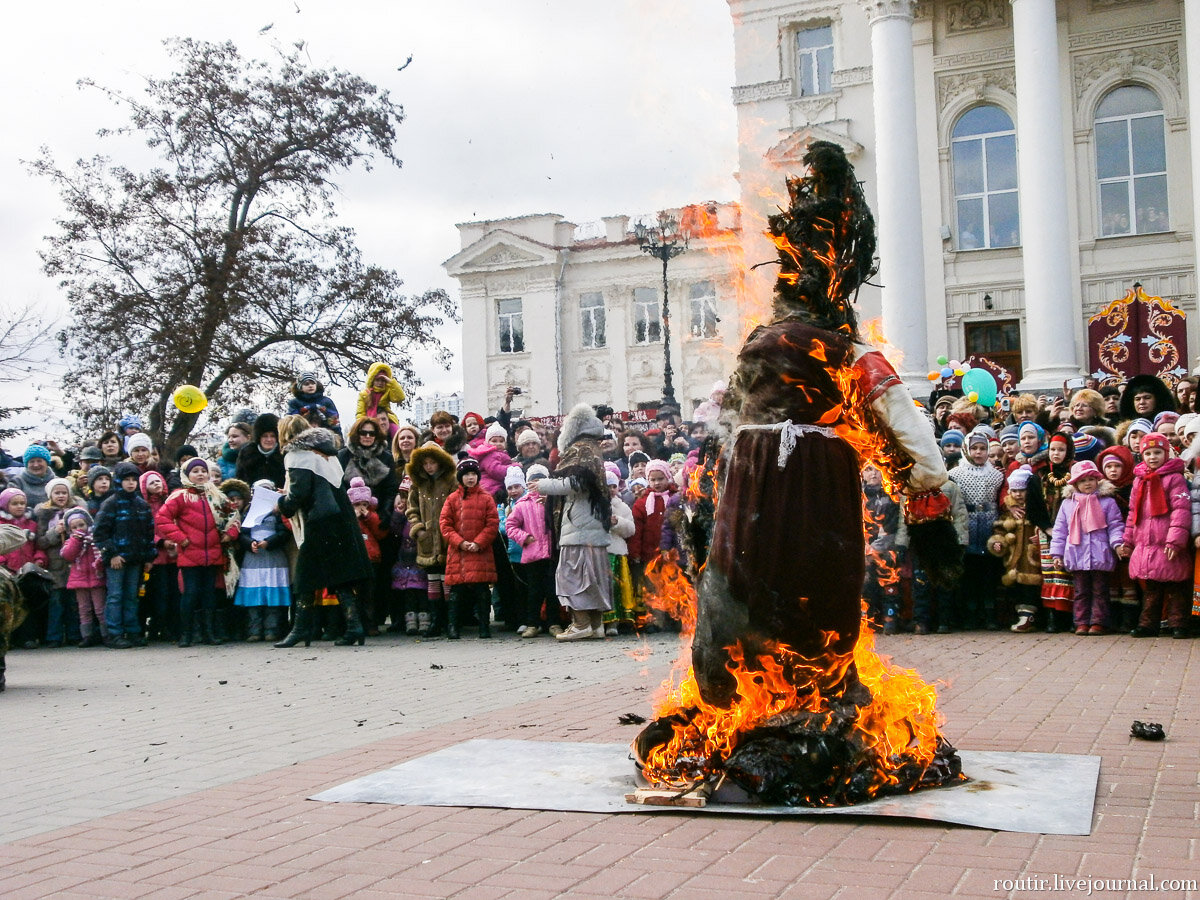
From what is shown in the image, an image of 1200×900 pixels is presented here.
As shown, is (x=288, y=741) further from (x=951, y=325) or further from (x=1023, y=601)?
(x=951, y=325)

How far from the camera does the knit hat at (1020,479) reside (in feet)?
39.8

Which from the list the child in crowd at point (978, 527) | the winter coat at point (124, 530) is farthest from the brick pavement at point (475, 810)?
the winter coat at point (124, 530)

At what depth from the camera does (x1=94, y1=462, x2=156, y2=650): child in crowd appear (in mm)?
13438

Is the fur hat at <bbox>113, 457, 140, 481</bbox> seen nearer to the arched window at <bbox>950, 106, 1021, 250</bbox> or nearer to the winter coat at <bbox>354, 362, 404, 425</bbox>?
the winter coat at <bbox>354, 362, 404, 425</bbox>

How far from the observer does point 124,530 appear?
13.5m

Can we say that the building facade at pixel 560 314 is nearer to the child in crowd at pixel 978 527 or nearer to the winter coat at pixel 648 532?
the winter coat at pixel 648 532

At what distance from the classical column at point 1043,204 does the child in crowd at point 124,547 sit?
19346mm

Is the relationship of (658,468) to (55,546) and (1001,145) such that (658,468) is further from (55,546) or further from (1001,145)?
(1001,145)

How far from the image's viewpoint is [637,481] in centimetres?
1372

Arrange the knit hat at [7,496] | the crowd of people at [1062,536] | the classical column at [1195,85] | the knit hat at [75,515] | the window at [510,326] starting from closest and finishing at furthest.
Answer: the crowd of people at [1062,536] < the knit hat at [7,496] < the knit hat at [75,515] < the classical column at [1195,85] < the window at [510,326]

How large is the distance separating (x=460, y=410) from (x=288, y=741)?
40243mm

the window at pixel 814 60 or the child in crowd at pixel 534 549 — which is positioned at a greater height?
the window at pixel 814 60

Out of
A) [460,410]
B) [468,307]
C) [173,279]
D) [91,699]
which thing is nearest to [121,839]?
[91,699]

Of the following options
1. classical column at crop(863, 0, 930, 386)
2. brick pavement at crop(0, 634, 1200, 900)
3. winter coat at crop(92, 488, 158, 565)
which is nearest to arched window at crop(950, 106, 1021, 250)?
classical column at crop(863, 0, 930, 386)
